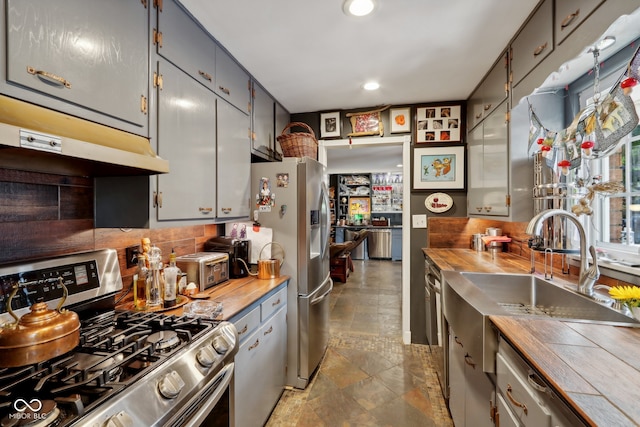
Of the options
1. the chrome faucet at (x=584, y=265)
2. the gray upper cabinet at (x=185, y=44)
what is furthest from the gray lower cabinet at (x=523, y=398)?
the gray upper cabinet at (x=185, y=44)

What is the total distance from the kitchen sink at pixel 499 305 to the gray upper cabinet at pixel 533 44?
1.18 m

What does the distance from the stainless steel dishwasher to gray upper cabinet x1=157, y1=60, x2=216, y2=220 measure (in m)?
6.39

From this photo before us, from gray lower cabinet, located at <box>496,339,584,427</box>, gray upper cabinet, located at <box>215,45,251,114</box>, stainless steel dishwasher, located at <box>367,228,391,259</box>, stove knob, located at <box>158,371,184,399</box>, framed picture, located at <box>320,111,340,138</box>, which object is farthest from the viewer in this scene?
stainless steel dishwasher, located at <box>367,228,391,259</box>

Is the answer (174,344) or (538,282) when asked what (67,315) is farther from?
(538,282)

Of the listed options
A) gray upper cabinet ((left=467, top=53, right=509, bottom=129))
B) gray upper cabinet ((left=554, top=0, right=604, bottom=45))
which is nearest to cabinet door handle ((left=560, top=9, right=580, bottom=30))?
gray upper cabinet ((left=554, top=0, right=604, bottom=45))

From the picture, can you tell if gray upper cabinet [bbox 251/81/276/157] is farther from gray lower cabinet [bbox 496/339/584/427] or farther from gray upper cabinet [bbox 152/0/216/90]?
Answer: gray lower cabinet [bbox 496/339/584/427]

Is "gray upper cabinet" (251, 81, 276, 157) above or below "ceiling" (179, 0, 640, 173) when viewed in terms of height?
below

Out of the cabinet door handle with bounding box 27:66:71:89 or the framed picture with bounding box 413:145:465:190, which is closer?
the cabinet door handle with bounding box 27:66:71:89

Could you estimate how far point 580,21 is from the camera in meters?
1.15

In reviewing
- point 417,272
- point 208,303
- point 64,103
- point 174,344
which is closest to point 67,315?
point 174,344

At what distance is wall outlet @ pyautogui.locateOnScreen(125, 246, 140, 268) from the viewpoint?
1.56m

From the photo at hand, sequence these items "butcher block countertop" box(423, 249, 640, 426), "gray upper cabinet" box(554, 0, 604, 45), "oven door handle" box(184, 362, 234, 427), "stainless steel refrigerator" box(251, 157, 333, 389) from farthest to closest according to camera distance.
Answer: "stainless steel refrigerator" box(251, 157, 333, 389), "gray upper cabinet" box(554, 0, 604, 45), "oven door handle" box(184, 362, 234, 427), "butcher block countertop" box(423, 249, 640, 426)

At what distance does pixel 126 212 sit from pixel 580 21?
2.12m

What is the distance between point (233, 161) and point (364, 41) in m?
1.14
